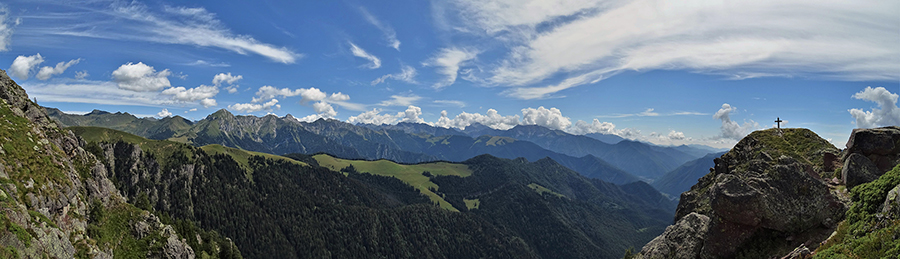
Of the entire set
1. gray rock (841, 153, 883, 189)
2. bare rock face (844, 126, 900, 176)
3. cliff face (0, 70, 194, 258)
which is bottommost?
cliff face (0, 70, 194, 258)

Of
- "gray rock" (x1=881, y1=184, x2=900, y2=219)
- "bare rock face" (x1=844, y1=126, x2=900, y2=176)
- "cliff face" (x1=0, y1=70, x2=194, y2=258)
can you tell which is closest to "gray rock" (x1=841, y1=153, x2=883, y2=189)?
"bare rock face" (x1=844, y1=126, x2=900, y2=176)

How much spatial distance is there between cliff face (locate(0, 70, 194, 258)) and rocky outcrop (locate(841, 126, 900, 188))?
63.8m

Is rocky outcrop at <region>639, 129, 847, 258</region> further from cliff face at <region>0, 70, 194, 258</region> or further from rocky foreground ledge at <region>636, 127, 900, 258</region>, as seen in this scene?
cliff face at <region>0, 70, 194, 258</region>

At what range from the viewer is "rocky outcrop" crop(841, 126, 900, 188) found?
25.1 m

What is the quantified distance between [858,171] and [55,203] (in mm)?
89224

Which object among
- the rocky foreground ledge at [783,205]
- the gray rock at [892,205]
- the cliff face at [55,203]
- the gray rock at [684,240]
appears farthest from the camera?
the cliff face at [55,203]

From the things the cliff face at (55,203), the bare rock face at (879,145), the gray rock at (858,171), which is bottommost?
the cliff face at (55,203)

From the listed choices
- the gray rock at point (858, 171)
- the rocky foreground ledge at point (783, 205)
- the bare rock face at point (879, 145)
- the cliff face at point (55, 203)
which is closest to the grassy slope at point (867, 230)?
the rocky foreground ledge at point (783, 205)

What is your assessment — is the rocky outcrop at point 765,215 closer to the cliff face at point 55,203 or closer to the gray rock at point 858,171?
the gray rock at point 858,171

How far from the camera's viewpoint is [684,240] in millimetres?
30375

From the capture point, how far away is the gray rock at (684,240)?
95.5ft

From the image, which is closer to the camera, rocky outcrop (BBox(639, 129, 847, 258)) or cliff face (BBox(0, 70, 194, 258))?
rocky outcrop (BBox(639, 129, 847, 258))

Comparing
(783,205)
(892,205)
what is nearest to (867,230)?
(892,205)

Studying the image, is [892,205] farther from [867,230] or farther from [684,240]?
[684,240]
